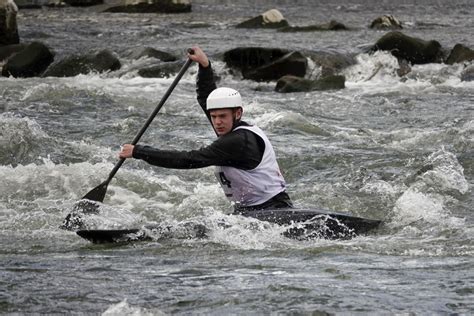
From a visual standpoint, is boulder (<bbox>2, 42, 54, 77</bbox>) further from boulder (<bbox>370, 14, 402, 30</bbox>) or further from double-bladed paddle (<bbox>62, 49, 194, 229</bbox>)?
double-bladed paddle (<bbox>62, 49, 194, 229</bbox>)

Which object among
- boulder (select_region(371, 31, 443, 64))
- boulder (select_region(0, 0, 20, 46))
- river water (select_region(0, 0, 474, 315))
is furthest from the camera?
boulder (select_region(0, 0, 20, 46))

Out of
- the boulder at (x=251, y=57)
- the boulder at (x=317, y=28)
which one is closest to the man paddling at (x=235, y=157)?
the boulder at (x=251, y=57)

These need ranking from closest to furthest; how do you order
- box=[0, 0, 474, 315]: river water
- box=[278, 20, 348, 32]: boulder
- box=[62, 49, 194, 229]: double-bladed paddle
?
box=[0, 0, 474, 315]: river water
box=[62, 49, 194, 229]: double-bladed paddle
box=[278, 20, 348, 32]: boulder

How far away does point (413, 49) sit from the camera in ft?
70.1

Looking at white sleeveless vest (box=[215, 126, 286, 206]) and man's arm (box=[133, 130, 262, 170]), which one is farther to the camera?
white sleeveless vest (box=[215, 126, 286, 206])

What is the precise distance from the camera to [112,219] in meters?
9.53

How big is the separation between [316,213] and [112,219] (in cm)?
196

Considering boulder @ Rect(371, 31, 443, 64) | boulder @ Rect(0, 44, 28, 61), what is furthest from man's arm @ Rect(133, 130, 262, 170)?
boulder @ Rect(0, 44, 28, 61)

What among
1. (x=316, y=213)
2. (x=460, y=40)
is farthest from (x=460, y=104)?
(x=316, y=213)

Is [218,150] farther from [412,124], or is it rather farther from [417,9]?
[417,9]

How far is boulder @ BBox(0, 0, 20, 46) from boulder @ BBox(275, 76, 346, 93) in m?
6.63

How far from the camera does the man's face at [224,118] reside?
851 centimetres

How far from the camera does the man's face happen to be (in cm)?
851

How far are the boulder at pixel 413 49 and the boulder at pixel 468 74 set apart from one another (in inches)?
57.7
